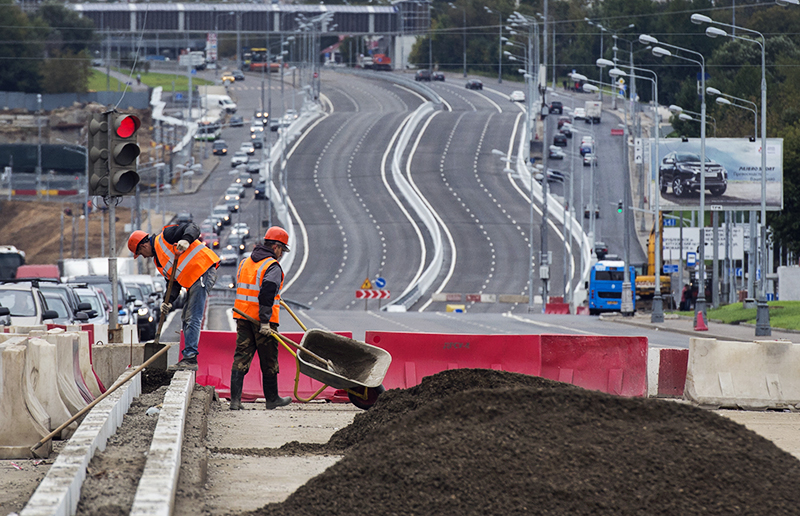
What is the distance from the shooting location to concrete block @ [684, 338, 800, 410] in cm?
1370

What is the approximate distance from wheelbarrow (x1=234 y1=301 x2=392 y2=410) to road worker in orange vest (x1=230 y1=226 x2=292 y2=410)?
134 millimetres

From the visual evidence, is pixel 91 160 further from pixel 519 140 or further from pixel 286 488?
pixel 519 140

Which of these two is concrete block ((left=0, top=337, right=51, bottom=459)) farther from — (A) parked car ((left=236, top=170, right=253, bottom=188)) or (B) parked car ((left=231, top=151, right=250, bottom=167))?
(B) parked car ((left=231, top=151, right=250, bottom=167))

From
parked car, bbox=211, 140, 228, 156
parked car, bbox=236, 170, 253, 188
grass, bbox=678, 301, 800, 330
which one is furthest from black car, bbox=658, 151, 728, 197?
parked car, bbox=211, 140, 228, 156

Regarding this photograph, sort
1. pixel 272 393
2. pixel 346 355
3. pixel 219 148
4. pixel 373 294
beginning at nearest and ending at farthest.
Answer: pixel 346 355
pixel 272 393
pixel 373 294
pixel 219 148

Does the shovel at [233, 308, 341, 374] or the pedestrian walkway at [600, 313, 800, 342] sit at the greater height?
the shovel at [233, 308, 341, 374]

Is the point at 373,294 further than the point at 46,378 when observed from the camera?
Yes

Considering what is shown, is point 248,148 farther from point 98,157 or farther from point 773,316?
point 98,157

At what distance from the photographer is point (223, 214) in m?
87.4

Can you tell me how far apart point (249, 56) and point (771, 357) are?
16976cm

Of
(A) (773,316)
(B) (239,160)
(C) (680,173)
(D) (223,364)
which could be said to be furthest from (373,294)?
(B) (239,160)

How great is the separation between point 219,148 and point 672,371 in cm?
10411

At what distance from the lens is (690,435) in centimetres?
770

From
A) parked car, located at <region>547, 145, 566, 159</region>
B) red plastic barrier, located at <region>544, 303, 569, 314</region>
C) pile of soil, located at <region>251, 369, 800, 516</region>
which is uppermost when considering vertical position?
parked car, located at <region>547, 145, 566, 159</region>
